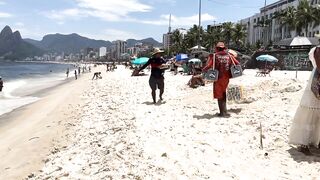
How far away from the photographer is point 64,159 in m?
8.30

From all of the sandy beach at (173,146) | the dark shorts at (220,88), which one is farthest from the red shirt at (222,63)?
the sandy beach at (173,146)

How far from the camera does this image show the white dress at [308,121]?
21.4 feet

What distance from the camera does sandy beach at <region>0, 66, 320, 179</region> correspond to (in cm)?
610

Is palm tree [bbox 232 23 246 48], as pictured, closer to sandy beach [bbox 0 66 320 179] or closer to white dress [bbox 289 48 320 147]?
sandy beach [bbox 0 66 320 179]

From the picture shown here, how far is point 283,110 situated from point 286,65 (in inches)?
1271

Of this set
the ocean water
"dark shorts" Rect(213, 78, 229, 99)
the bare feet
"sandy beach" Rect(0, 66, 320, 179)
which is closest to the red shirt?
"dark shorts" Rect(213, 78, 229, 99)

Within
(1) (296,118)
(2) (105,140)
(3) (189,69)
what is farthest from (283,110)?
(3) (189,69)

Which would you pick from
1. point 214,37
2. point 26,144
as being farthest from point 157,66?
point 214,37

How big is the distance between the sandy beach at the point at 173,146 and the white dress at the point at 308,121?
0.26 metres

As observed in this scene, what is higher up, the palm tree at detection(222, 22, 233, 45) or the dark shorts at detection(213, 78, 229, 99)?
the palm tree at detection(222, 22, 233, 45)

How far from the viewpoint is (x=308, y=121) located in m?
6.55

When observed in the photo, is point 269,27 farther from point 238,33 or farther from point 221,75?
point 221,75

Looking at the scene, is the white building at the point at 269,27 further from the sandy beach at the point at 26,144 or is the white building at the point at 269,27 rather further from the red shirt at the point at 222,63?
the red shirt at the point at 222,63

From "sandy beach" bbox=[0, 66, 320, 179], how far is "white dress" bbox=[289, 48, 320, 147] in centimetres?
26
